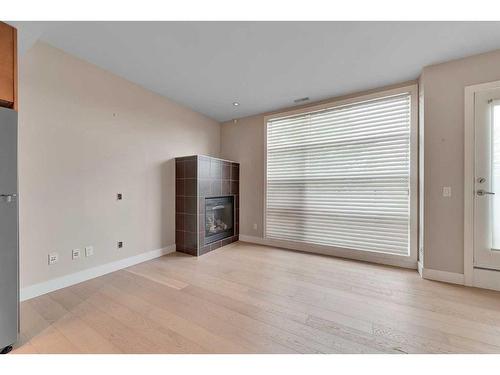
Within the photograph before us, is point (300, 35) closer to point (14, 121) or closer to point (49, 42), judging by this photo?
point (14, 121)

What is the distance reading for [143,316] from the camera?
181cm

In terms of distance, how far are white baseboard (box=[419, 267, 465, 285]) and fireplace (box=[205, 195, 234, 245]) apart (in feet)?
10.0

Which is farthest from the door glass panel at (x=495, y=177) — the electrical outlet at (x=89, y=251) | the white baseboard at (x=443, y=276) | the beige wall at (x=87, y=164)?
the electrical outlet at (x=89, y=251)

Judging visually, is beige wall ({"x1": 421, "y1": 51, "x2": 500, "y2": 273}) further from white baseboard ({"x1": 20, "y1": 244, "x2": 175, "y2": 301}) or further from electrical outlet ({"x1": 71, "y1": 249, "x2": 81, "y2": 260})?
electrical outlet ({"x1": 71, "y1": 249, "x2": 81, "y2": 260})

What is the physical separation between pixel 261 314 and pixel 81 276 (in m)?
2.15

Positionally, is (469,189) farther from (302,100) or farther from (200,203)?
(200,203)

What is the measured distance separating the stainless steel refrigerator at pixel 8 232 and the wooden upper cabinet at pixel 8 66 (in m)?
0.17

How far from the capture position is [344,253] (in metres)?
3.40

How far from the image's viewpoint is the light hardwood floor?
1.48 m

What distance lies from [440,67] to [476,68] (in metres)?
0.32

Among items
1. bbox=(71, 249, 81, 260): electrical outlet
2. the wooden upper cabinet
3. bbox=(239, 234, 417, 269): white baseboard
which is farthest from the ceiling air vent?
bbox=(71, 249, 81, 260): electrical outlet
